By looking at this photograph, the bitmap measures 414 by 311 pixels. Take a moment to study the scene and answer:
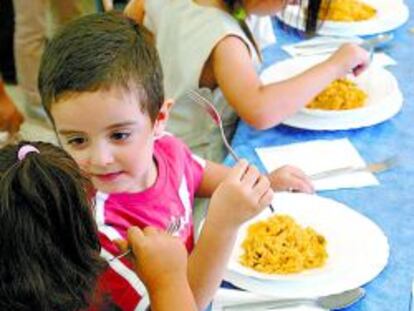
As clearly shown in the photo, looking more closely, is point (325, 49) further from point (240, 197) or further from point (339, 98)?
point (240, 197)

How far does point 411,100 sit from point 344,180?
0.36 meters

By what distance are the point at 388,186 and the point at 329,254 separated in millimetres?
226

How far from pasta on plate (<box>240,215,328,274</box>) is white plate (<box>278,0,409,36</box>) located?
2.54ft

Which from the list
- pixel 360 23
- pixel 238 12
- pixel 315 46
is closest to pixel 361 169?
pixel 238 12

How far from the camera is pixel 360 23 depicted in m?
1.69

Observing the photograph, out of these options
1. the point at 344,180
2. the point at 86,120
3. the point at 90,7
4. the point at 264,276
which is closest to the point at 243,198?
the point at 264,276

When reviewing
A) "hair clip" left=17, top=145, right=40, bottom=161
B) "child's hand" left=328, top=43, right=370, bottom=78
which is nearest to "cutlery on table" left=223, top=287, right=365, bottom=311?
"hair clip" left=17, top=145, right=40, bottom=161

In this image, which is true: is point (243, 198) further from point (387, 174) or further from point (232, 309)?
point (387, 174)

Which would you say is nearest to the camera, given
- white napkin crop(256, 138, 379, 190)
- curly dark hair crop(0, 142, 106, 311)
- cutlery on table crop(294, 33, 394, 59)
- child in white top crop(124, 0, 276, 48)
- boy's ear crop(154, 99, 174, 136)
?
curly dark hair crop(0, 142, 106, 311)

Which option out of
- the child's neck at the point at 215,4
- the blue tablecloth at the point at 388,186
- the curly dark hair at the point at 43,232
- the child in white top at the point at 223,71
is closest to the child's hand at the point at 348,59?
the child in white top at the point at 223,71

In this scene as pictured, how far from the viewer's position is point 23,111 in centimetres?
272

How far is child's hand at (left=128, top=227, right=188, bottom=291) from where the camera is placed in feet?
2.68

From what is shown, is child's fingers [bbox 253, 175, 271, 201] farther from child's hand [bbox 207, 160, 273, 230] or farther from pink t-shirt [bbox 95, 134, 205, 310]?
pink t-shirt [bbox 95, 134, 205, 310]

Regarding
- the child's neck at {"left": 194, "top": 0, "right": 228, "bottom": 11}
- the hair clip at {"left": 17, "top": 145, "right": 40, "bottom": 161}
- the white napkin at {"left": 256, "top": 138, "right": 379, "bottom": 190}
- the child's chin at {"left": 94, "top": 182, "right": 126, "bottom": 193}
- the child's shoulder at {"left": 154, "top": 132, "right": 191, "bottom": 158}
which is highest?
the hair clip at {"left": 17, "top": 145, "right": 40, "bottom": 161}
